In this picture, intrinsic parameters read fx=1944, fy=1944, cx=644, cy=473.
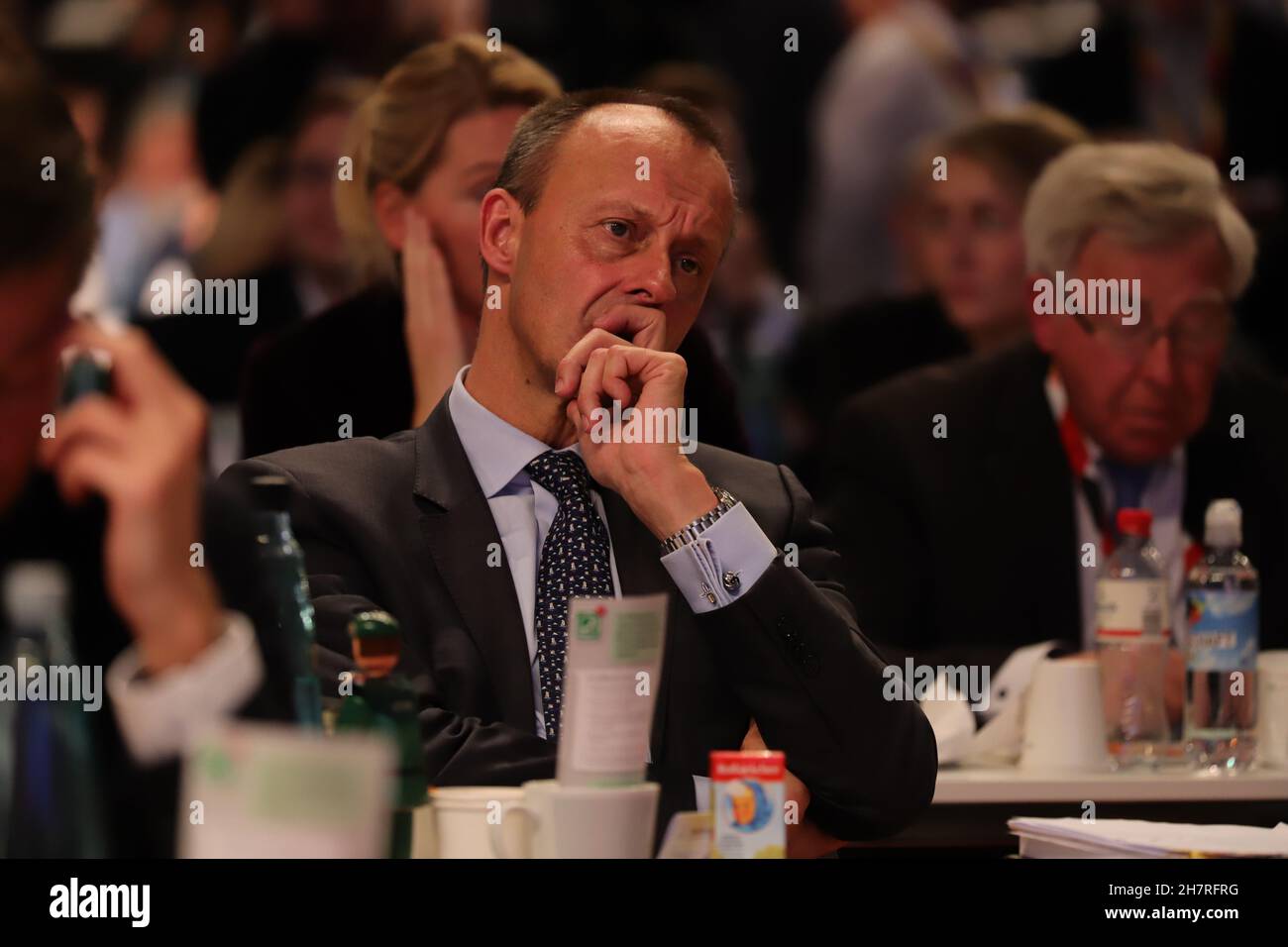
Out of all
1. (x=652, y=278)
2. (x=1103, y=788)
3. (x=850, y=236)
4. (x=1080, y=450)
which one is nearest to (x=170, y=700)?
(x=652, y=278)

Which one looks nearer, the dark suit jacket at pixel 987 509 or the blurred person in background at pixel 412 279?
the blurred person in background at pixel 412 279

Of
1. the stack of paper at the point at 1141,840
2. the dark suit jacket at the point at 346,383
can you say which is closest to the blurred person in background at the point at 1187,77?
the dark suit jacket at the point at 346,383

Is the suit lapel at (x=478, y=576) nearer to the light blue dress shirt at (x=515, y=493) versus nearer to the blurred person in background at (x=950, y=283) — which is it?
the light blue dress shirt at (x=515, y=493)

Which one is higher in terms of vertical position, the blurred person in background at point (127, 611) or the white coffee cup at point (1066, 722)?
the blurred person in background at point (127, 611)

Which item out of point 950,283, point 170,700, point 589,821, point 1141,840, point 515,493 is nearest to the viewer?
point 170,700

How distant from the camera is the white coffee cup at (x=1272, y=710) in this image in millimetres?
2934

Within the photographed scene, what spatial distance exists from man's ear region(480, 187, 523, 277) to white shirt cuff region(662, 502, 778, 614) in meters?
0.57

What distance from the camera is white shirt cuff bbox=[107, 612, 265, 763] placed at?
4.50ft

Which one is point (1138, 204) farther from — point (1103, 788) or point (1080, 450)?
point (1103, 788)

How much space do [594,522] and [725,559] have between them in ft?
0.94

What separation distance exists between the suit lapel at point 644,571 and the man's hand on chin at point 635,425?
0.12m

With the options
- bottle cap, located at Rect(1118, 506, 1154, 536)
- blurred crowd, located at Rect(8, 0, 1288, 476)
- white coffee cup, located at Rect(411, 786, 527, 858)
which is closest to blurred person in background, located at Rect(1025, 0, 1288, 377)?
blurred crowd, located at Rect(8, 0, 1288, 476)

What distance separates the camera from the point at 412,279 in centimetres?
306

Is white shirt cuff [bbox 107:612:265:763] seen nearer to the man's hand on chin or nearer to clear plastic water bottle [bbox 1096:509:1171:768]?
the man's hand on chin
